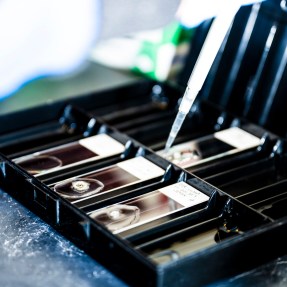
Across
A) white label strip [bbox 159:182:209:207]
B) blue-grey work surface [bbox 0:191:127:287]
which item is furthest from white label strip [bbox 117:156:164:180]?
blue-grey work surface [bbox 0:191:127:287]

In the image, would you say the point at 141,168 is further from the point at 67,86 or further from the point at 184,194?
the point at 67,86

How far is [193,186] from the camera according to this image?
1.08 m

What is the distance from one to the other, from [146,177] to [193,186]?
0.08 meters

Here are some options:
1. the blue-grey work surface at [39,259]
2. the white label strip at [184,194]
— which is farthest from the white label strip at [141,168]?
the blue-grey work surface at [39,259]

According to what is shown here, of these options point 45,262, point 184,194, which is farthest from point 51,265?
point 184,194

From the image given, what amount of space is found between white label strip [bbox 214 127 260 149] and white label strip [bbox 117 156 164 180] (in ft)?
0.57

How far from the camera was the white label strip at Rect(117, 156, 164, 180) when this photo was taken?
3.65 feet

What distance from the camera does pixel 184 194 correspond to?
41.6 inches

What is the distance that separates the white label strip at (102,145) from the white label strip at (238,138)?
0.60 ft

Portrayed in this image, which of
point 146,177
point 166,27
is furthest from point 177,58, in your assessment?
point 146,177

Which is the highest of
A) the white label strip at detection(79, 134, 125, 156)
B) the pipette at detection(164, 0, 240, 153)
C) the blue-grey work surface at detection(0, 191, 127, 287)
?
the pipette at detection(164, 0, 240, 153)

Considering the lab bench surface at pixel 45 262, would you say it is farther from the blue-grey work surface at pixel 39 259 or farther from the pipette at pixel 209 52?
the pipette at pixel 209 52

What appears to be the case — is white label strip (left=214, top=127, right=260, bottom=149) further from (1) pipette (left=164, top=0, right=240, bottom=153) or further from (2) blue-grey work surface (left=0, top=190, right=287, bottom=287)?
(2) blue-grey work surface (left=0, top=190, right=287, bottom=287)

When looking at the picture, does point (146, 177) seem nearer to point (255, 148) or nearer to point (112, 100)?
point (255, 148)
